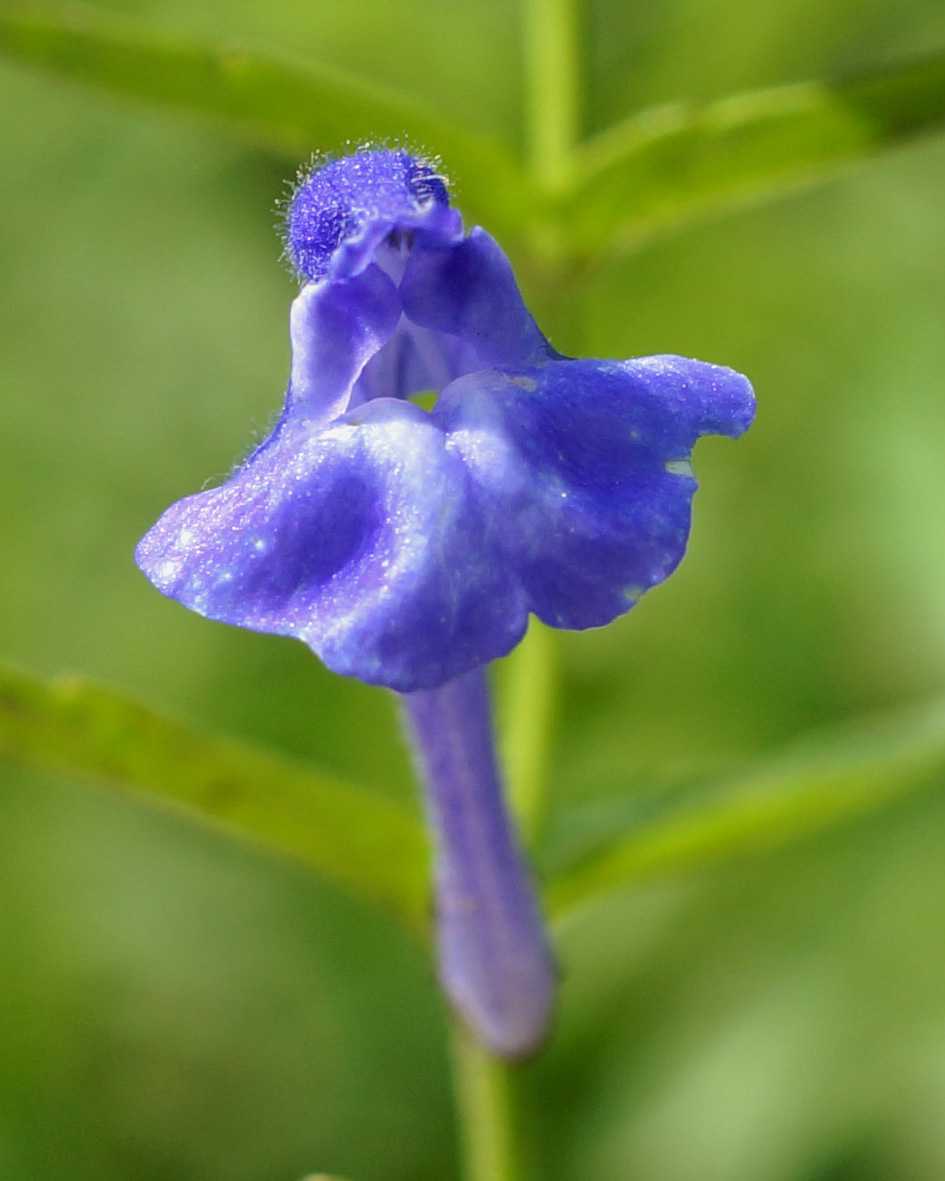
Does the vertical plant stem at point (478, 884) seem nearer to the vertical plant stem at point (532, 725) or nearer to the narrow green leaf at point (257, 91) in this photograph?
the vertical plant stem at point (532, 725)

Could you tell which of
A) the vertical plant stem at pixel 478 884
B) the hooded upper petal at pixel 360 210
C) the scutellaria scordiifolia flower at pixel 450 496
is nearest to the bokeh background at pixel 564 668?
the vertical plant stem at pixel 478 884

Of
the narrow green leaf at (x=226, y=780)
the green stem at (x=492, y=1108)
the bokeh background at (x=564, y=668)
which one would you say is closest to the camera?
the narrow green leaf at (x=226, y=780)

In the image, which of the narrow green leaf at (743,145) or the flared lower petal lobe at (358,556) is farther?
the narrow green leaf at (743,145)

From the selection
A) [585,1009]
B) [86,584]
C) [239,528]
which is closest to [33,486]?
[86,584]

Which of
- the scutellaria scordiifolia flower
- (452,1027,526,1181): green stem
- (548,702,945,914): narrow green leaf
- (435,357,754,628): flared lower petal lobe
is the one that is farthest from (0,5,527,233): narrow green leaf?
(452,1027,526,1181): green stem

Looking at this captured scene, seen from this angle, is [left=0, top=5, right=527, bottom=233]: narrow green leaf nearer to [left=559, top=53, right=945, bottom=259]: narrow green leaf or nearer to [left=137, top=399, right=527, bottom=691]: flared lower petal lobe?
[left=559, top=53, right=945, bottom=259]: narrow green leaf

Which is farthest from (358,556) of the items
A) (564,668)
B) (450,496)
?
(564,668)

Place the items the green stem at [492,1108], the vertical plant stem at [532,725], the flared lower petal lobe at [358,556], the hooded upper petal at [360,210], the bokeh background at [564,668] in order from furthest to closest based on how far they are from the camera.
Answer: the bokeh background at [564,668] → the vertical plant stem at [532,725] → the green stem at [492,1108] → the hooded upper petal at [360,210] → the flared lower petal lobe at [358,556]

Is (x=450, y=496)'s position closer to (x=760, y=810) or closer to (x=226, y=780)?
(x=226, y=780)
